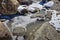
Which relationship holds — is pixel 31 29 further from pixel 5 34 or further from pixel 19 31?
pixel 5 34

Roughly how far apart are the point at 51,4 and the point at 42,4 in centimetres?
12

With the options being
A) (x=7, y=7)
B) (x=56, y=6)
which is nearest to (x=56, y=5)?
(x=56, y=6)

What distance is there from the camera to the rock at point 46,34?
1123 millimetres

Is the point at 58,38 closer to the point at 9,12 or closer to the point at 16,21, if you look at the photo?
the point at 16,21

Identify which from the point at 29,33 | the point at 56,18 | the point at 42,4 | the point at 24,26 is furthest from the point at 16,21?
the point at 42,4

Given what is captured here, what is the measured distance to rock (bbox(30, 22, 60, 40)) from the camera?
112cm

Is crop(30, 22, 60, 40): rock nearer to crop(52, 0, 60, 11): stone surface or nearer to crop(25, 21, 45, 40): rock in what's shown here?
crop(25, 21, 45, 40): rock

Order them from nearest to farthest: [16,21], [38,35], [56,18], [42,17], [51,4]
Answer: [38,35] → [56,18] → [16,21] → [42,17] → [51,4]

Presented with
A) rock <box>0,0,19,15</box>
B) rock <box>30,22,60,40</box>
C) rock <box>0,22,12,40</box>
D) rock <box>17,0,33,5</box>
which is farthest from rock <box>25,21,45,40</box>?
rock <box>17,0,33,5</box>

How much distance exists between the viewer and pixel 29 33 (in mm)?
1191

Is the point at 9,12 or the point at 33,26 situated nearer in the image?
the point at 33,26

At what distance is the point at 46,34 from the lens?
114cm

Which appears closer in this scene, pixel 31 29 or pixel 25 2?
pixel 31 29

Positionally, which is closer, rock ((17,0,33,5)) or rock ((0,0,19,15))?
rock ((0,0,19,15))
